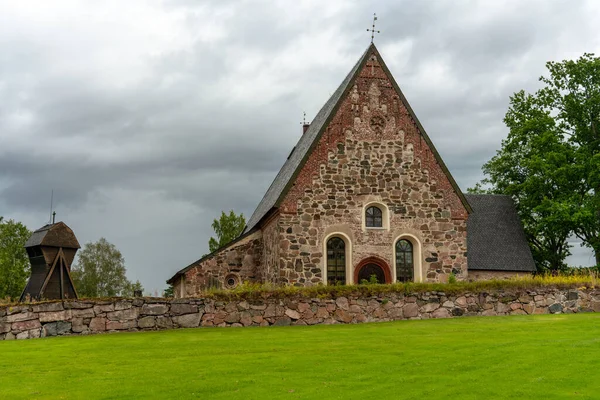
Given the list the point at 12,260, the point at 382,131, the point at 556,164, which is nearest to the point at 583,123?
the point at 556,164

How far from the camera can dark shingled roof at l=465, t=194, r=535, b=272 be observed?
36.0 metres

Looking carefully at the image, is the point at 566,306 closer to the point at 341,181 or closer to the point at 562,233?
the point at 341,181

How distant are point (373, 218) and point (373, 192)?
1154mm

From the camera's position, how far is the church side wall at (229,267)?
3027 cm

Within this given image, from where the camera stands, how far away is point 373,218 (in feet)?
95.5

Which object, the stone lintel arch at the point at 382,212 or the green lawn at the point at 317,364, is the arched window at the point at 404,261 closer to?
the stone lintel arch at the point at 382,212

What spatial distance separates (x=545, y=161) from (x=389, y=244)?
60.1 feet

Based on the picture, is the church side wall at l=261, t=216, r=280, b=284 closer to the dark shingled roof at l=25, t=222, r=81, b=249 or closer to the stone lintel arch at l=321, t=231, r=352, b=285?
the stone lintel arch at l=321, t=231, r=352, b=285

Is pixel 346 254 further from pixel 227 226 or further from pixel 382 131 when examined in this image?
pixel 227 226

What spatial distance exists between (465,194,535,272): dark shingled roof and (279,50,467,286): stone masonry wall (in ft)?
24.1

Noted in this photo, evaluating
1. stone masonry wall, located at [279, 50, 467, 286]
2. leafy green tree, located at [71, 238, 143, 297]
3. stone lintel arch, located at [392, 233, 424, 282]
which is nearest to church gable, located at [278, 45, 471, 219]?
stone masonry wall, located at [279, 50, 467, 286]

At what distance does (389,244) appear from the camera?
28812mm

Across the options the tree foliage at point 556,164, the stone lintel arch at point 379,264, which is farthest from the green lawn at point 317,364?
the tree foliage at point 556,164

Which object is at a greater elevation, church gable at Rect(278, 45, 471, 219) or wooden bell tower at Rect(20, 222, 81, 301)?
church gable at Rect(278, 45, 471, 219)
